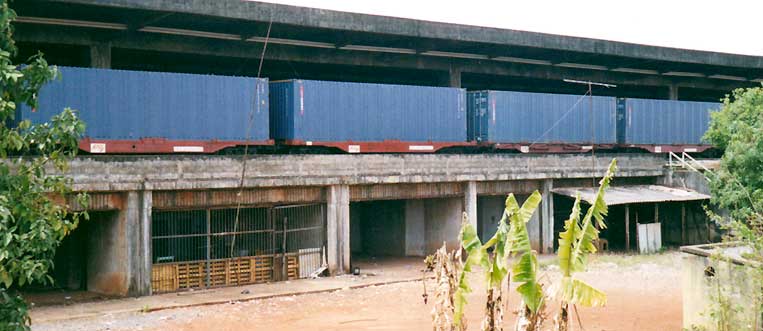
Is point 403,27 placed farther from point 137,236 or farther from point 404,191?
point 137,236

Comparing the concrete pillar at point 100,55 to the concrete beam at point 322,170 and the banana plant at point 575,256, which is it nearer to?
the concrete beam at point 322,170

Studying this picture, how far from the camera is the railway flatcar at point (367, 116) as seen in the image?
2802 centimetres

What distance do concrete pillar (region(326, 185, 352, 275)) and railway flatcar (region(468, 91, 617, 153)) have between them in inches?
339

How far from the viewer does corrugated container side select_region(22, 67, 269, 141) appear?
905 inches

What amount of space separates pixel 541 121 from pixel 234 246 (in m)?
15.2

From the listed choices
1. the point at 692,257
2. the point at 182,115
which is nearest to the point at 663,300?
the point at 692,257

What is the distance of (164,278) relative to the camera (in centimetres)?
2372

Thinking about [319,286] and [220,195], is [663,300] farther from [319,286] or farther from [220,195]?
[220,195]

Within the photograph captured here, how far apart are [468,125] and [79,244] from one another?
15606mm

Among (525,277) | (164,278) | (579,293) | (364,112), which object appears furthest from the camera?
(364,112)

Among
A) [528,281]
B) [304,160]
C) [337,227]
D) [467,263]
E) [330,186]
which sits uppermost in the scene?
[304,160]

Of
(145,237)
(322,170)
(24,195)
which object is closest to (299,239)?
(322,170)

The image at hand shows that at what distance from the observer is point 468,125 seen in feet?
112

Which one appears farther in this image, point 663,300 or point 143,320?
point 663,300
